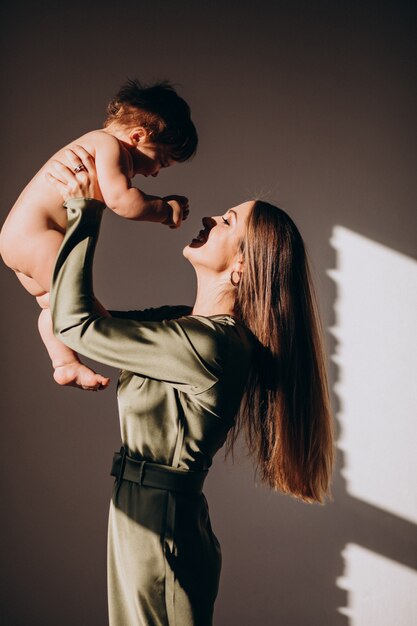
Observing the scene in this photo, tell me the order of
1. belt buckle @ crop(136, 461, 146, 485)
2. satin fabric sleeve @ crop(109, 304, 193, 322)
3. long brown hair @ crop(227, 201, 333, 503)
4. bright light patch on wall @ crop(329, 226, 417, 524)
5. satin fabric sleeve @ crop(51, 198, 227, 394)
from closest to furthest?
satin fabric sleeve @ crop(51, 198, 227, 394) → belt buckle @ crop(136, 461, 146, 485) → long brown hair @ crop(227, 201, 333, 503) → satin fabric sleeve @ crop(109, 304, 193, 322) → bright light patch on wall @ crop(329, 226, 417, 524)

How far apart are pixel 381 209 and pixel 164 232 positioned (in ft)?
2.61

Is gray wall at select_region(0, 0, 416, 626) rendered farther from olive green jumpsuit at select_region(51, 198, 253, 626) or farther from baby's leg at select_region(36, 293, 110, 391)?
olive green jumpsuit at select_region(51, 198, 253, 626)

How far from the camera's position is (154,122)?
1241 millimetres

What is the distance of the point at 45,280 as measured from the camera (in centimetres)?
117

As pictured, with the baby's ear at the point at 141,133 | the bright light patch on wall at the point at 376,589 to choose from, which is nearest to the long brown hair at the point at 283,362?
the baby's ear at the point at 141,133

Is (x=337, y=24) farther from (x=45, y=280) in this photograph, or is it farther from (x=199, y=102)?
(x=45, y=280)

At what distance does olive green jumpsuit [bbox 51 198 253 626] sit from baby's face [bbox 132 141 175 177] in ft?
0.84

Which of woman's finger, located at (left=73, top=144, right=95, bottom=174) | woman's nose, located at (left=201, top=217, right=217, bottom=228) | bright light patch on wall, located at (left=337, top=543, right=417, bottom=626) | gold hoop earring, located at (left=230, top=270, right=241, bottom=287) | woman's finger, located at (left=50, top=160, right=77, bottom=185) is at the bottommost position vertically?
bright light patch on wall, located at (left=337, top=543, right=417, bottom=626)

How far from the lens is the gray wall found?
223 cm

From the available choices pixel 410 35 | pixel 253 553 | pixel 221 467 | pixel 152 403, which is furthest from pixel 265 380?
pixel 410 35

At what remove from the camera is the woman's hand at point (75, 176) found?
1.07 m

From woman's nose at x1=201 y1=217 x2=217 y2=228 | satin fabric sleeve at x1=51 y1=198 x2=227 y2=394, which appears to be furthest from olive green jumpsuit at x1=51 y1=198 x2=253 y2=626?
woman's nose at x1=201 y1=217 x2=217 y2=228

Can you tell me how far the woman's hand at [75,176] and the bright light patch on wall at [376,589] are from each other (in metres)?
1.71

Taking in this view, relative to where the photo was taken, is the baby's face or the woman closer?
the woman
